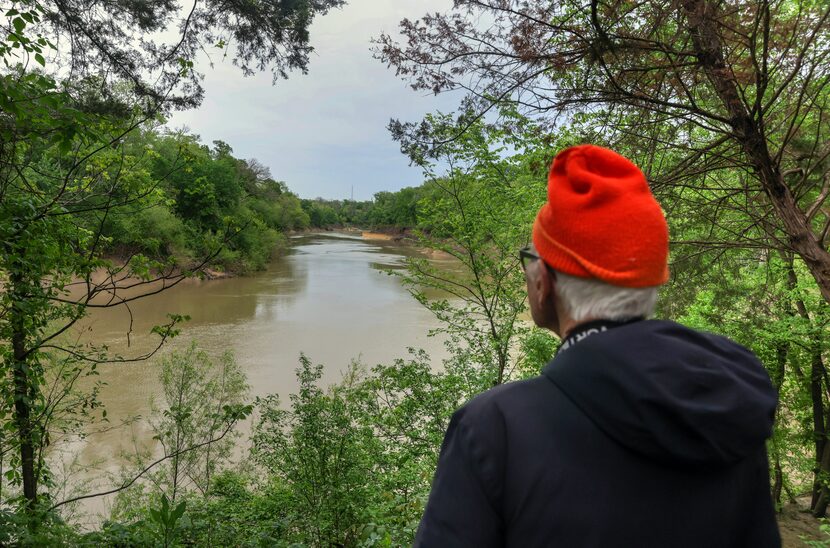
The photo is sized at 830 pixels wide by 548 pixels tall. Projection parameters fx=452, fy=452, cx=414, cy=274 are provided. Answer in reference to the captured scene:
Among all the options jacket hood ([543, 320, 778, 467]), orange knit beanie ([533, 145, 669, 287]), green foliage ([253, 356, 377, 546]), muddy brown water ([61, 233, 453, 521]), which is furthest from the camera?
muddy brown water ([61, 233, 453, 521])

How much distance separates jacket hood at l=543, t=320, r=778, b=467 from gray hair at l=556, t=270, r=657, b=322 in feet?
0.21

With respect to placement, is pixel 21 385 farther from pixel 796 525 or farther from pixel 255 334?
pixel 255 334

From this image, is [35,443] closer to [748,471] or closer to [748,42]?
[748,471]

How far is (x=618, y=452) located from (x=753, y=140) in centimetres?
286

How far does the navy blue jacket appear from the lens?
62cm

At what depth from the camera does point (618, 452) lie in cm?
65

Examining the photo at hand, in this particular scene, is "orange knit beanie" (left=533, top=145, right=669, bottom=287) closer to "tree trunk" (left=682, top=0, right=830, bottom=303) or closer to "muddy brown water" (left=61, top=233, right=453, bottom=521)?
"tree trunk" (left=682, top=0, right=830, bottom=303)

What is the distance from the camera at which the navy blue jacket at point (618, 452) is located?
0.62 m

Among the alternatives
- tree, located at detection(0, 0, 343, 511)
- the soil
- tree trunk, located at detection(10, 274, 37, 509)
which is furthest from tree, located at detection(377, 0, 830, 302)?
the soil

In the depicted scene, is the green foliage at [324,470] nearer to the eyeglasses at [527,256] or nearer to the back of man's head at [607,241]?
the eyeglasses at [527,256]

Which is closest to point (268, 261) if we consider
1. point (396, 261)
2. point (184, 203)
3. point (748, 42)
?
point (184, 203)

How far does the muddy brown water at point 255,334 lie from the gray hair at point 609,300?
689 cm

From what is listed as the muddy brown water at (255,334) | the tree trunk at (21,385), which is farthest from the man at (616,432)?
the muddy brown water at (255,334)

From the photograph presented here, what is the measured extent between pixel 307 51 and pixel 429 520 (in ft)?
13.7
